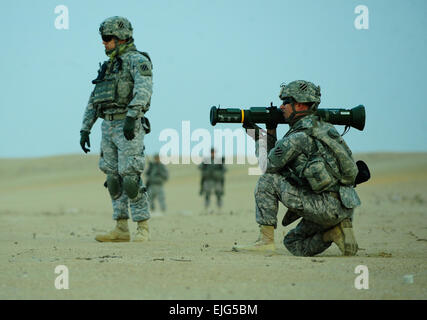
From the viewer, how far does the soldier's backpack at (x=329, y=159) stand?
19.7ft

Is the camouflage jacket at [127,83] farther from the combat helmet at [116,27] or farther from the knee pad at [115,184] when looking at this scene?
the knee pad at [115,184]

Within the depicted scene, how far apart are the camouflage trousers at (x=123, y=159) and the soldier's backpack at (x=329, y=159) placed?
242 centimetres

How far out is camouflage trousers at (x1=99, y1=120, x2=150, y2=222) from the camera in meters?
7.87

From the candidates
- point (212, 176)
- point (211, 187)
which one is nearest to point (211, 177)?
point (212, 176)

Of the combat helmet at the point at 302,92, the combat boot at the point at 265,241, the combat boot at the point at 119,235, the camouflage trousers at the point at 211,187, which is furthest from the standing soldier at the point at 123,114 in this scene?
the camouflage trousers at the point at 211,187

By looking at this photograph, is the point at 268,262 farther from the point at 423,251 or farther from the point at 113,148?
the point at 113,148

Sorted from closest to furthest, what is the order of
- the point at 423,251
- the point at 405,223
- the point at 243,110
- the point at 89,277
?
the point at 89,277 → the point at 243,110 → the point at 423,251 → the point at 405,223

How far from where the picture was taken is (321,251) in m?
6.57

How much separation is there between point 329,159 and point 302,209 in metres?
0.48

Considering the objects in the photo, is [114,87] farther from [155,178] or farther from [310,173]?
[155,178]

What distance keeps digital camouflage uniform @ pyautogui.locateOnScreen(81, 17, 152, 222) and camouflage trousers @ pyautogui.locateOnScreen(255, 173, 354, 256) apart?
6.49 feet

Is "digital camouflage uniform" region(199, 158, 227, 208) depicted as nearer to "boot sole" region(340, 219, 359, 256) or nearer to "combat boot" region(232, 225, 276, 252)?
"combat boot" region(232, 225, 276, 252)
